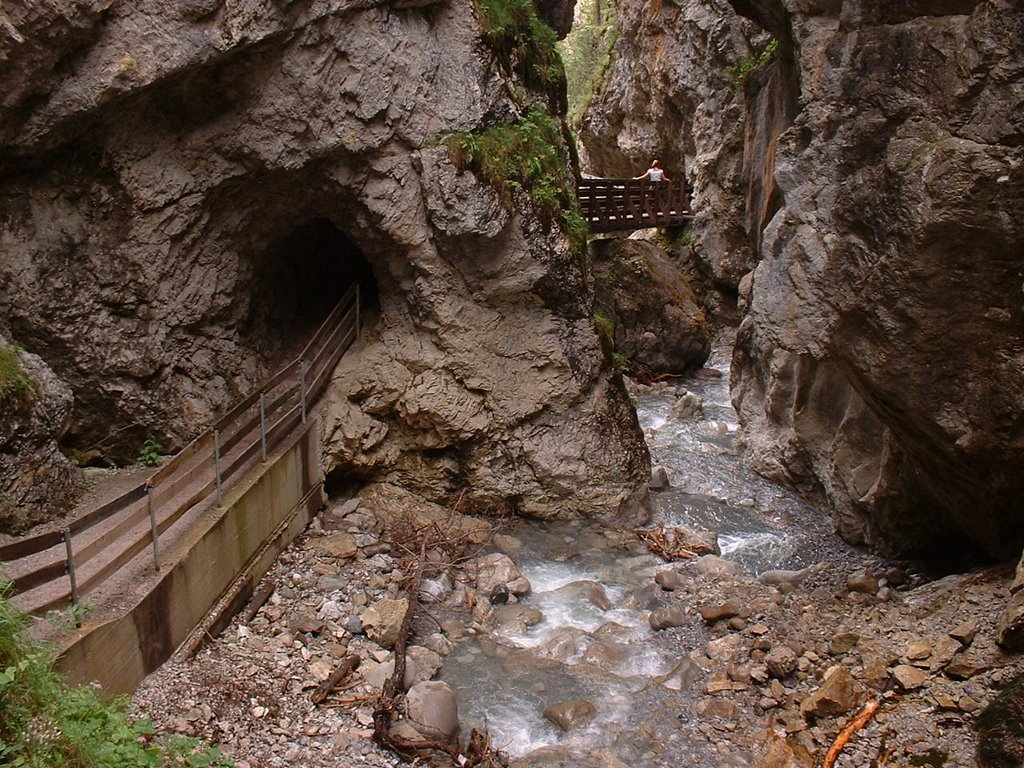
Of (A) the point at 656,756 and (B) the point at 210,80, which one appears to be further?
(B) the point at 210,80

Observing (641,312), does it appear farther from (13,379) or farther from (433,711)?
(13,379)

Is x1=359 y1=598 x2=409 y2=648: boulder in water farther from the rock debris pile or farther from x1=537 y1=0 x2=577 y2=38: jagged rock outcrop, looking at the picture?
x1=537 y1=0 x2=577 y2=38: jagged rock outcrop

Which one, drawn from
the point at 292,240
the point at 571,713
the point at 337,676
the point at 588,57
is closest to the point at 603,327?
the point at 292,240

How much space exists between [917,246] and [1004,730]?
4.58 meters

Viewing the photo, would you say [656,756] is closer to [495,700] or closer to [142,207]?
[495,700]

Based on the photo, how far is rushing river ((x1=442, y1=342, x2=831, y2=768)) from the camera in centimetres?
792

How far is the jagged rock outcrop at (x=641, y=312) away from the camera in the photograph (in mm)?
20812

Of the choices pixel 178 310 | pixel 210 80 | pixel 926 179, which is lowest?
pixel 178 310

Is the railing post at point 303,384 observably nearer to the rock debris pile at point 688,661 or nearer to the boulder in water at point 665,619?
the rock debris pile at point 688,661

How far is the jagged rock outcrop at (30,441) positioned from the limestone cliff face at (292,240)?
147 centimetres

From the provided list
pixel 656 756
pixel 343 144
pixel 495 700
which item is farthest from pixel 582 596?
pixel 343 144

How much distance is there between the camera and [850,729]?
7066 mm

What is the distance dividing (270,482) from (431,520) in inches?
110

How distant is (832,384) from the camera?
13.1 m
